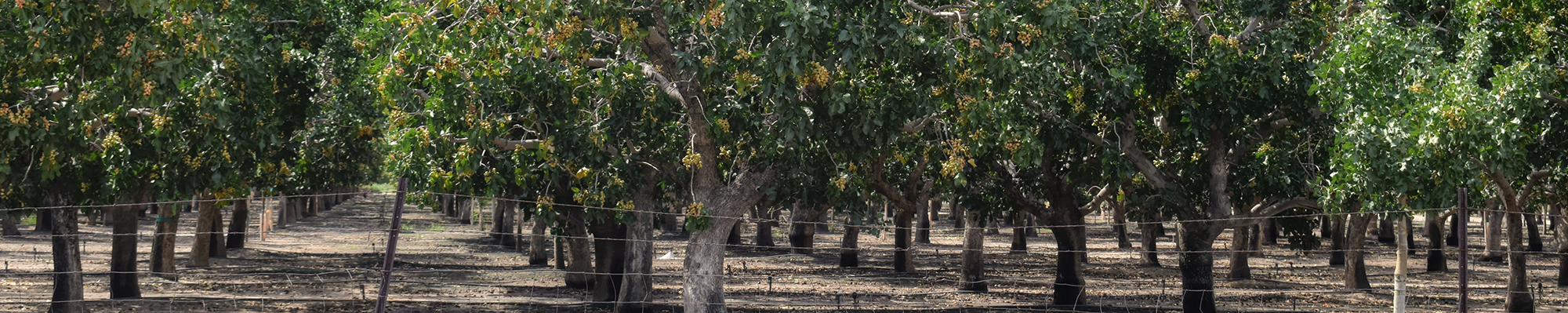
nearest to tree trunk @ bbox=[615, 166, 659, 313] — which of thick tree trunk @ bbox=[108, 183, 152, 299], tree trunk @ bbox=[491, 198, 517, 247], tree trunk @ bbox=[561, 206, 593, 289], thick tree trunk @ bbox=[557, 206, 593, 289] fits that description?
thick tree trunk @ bbox=[557, 206, 593, 289]

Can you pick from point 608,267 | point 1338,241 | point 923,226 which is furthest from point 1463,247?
point 923,226

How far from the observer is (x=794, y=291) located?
25094mm

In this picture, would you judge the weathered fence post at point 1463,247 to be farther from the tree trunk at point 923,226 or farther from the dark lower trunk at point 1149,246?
the tree trunk at point 923,226

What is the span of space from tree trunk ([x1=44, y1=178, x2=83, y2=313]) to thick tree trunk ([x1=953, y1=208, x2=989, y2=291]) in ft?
44.7

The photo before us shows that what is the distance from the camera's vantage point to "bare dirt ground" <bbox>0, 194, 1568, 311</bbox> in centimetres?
2131

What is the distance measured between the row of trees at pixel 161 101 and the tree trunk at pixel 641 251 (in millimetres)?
3422

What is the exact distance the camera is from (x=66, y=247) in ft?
50.7

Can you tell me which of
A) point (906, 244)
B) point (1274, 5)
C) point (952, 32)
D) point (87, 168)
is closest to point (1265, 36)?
point (1274, 5)

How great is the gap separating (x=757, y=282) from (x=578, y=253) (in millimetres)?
5030

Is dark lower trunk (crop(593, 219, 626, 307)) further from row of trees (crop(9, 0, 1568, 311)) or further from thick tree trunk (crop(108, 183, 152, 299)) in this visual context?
thick tree trunk (crop(108, 183, 152, 299))

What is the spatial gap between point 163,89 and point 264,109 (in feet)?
11.6

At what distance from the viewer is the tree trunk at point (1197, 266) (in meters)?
17.6

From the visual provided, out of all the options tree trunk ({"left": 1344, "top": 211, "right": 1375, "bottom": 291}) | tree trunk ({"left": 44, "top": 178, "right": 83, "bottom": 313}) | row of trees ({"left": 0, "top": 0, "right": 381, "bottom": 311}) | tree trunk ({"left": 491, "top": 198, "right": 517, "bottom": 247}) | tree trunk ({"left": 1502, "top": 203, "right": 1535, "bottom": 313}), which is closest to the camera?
Answer: row of trees ({"left": 0, "top": 0, "right": 381, "bottom": 311})

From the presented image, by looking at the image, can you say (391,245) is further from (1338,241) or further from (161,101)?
(1338,241)
